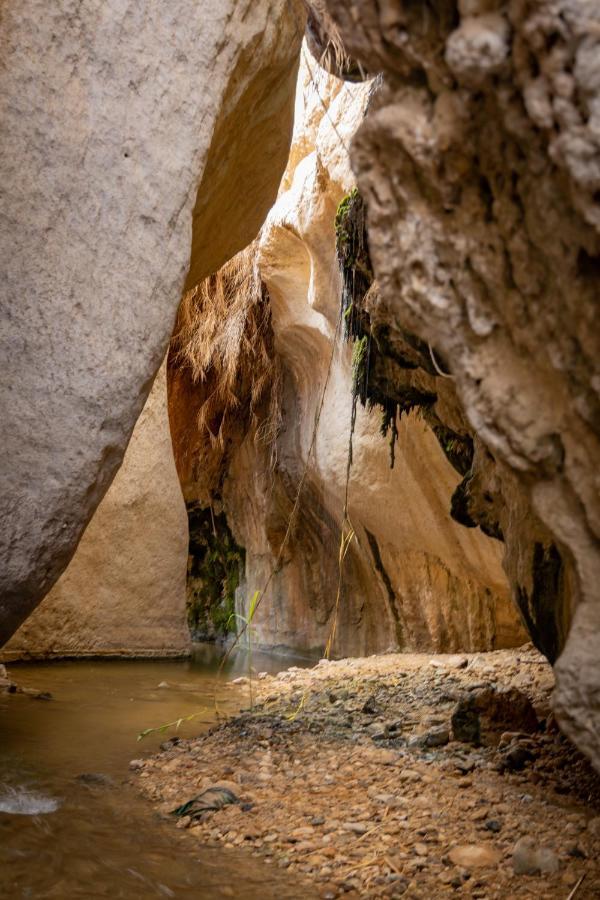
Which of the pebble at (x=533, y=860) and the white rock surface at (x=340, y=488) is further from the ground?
the white rock surface at (x=340, y=488)

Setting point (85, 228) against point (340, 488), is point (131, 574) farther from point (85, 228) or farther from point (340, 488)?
point (85, 228)

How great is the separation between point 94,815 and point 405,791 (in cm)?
106

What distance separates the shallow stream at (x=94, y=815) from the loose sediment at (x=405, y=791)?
0.14 meters

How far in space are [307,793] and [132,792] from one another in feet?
2.20

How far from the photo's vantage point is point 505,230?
1516mm

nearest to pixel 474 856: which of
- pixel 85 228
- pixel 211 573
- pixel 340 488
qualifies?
pixel 85 228

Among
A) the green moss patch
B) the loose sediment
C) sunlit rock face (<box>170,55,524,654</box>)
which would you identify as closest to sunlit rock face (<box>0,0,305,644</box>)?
the loose sediment

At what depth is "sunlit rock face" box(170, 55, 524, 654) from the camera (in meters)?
6.56

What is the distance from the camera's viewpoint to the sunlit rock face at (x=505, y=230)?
4.29 ft

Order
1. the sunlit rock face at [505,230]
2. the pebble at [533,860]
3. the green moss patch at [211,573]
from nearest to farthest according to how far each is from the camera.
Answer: the sunlit rock face at [505,230]
the pebble at [533,860]
the green moss patch at [211,573]

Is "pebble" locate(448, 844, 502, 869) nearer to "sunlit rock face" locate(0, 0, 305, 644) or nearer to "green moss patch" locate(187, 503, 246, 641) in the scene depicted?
"sunlit rock face" locate(0, 0, 305, 644)

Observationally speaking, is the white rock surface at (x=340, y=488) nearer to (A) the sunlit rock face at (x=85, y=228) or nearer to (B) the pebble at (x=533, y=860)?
(A) the sunlit rock face at (x=85, y=228)

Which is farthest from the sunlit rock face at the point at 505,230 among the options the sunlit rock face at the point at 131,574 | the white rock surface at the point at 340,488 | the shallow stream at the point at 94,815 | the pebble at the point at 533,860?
the sunlit rock face at the point at 131,574

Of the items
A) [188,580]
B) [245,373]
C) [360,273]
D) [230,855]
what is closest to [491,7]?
[230,855]
